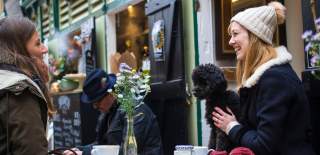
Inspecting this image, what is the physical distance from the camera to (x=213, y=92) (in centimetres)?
420

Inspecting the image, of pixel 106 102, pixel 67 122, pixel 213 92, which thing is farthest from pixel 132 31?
pixel 213 92

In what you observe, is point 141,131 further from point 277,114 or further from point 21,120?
point 21,120

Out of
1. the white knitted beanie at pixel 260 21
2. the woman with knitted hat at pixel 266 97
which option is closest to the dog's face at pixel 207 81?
the woman with knitted hat at pixel 266 97

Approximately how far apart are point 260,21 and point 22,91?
135cm

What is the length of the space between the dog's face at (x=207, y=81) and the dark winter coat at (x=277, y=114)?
109 cm

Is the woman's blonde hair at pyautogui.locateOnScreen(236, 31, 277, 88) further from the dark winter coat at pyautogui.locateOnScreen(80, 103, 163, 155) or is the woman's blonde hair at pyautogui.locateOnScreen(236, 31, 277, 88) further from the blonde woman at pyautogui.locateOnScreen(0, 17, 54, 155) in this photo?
the dark winter coat at pyautogui.locateOnScreen(80, 103, 163, 155)

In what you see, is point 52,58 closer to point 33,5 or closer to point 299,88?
point 33,5

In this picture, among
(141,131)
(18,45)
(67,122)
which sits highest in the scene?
(18,45)

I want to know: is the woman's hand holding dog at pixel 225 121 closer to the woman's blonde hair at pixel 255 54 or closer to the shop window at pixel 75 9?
the woman's blonde hair at pixel 255 54

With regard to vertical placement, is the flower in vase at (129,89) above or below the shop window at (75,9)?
below

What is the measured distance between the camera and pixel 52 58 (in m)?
10.3

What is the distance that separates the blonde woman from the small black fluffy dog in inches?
57.1

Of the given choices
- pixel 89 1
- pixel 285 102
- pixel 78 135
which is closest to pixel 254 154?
pixel 285 102

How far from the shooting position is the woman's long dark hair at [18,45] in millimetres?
2922
